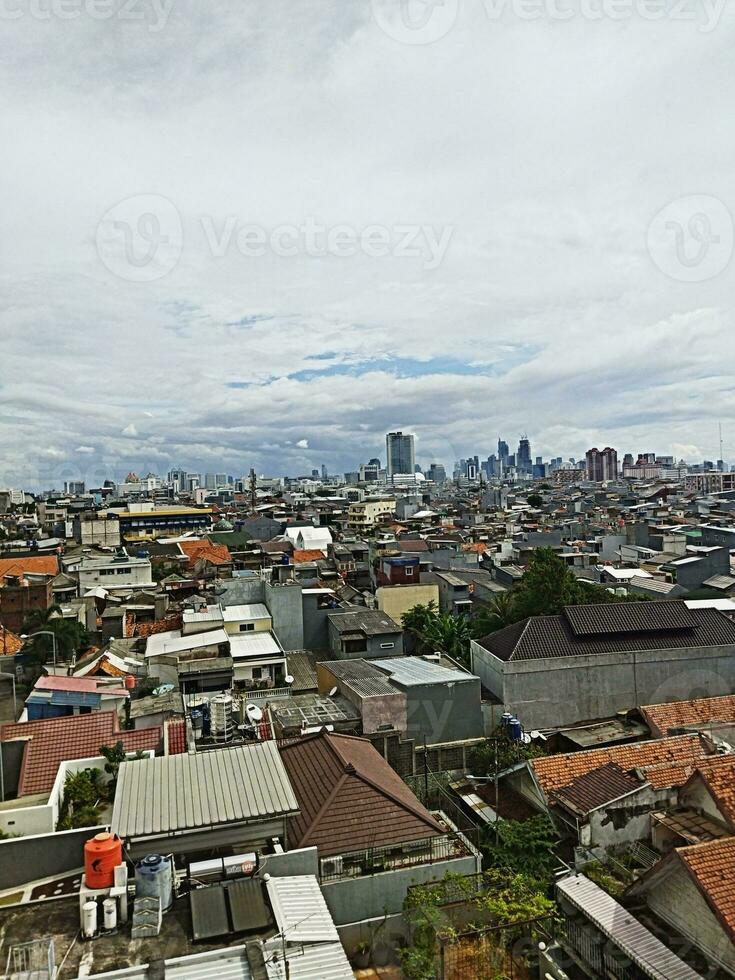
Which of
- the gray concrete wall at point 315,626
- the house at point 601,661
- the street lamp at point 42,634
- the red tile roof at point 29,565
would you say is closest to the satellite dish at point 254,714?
the house at point 601,661

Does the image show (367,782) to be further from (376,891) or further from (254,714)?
(254,714)

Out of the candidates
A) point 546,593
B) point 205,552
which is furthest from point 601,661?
point 205,552

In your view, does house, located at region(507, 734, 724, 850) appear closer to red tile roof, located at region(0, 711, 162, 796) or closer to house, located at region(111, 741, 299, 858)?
house, located at region(111, 741, 299, 858)

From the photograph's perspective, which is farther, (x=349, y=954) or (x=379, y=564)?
(x=379, y=564)

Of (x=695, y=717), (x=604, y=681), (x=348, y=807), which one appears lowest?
(x=695, y=717)

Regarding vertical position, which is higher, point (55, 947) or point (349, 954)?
point (55, 947)

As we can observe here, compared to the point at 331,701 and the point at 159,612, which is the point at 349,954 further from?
the point at 159,612

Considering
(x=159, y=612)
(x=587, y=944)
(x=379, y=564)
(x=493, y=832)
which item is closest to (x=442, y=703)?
(x=493, y=832)
